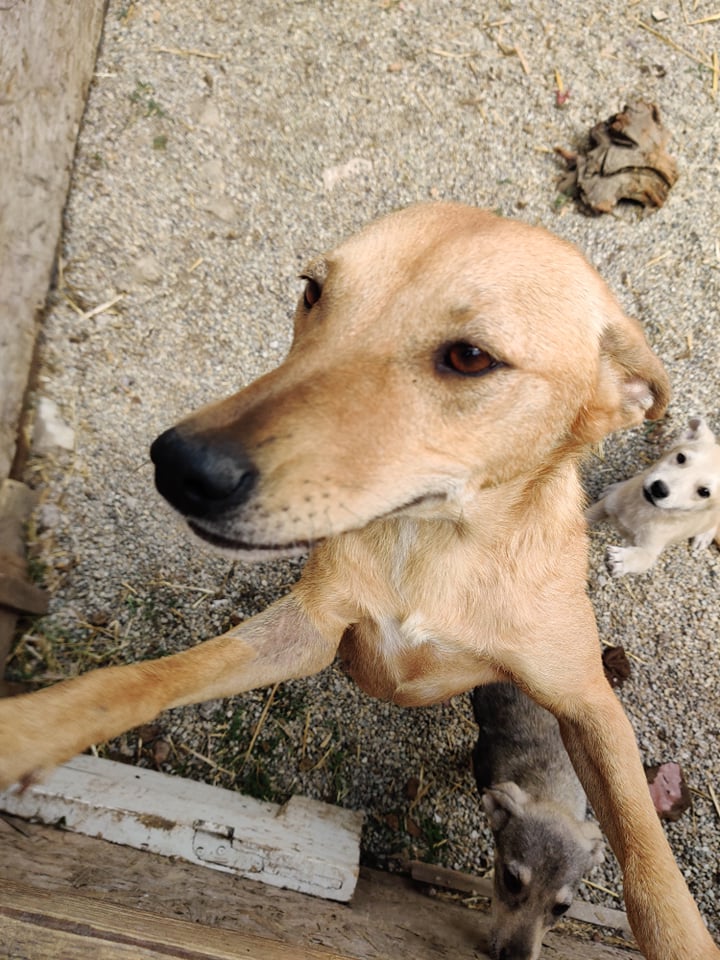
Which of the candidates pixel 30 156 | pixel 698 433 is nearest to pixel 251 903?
pixel 698 433

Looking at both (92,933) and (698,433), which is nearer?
(92,933)

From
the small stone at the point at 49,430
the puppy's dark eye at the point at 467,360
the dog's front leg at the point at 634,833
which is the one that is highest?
the puppy's dark eye at the point at 467,360

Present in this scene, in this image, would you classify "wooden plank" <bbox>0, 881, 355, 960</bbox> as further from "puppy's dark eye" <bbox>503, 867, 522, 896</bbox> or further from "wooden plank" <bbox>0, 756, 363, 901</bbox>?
"puppy's dark eye" <bbox>503, 867, 522, 896</bbox>

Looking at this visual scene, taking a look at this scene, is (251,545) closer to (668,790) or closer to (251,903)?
(251,903)

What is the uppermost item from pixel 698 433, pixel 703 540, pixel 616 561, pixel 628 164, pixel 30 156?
pixel 628 164

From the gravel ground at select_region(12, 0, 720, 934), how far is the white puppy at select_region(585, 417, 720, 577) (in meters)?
0.22

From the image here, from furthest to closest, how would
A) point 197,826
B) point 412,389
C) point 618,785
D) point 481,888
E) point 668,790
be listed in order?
point 668,790 < point 481,888 < point 197,826 < point 618,785 < point 412,389

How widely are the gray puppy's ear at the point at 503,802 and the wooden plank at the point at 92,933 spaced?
167 cm

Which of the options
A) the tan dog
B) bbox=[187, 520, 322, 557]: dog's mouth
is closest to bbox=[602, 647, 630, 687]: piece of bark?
the tan dog

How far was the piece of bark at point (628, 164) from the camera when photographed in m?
4.48

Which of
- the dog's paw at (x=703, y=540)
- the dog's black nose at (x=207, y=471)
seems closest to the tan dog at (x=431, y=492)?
the dog's black nose at (x=207, y=471)

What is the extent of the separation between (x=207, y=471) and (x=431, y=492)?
2.21 feet

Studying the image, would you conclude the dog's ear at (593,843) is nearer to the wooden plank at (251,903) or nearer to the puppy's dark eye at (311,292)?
the wooden plank at (251,903)

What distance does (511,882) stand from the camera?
10.2ft
